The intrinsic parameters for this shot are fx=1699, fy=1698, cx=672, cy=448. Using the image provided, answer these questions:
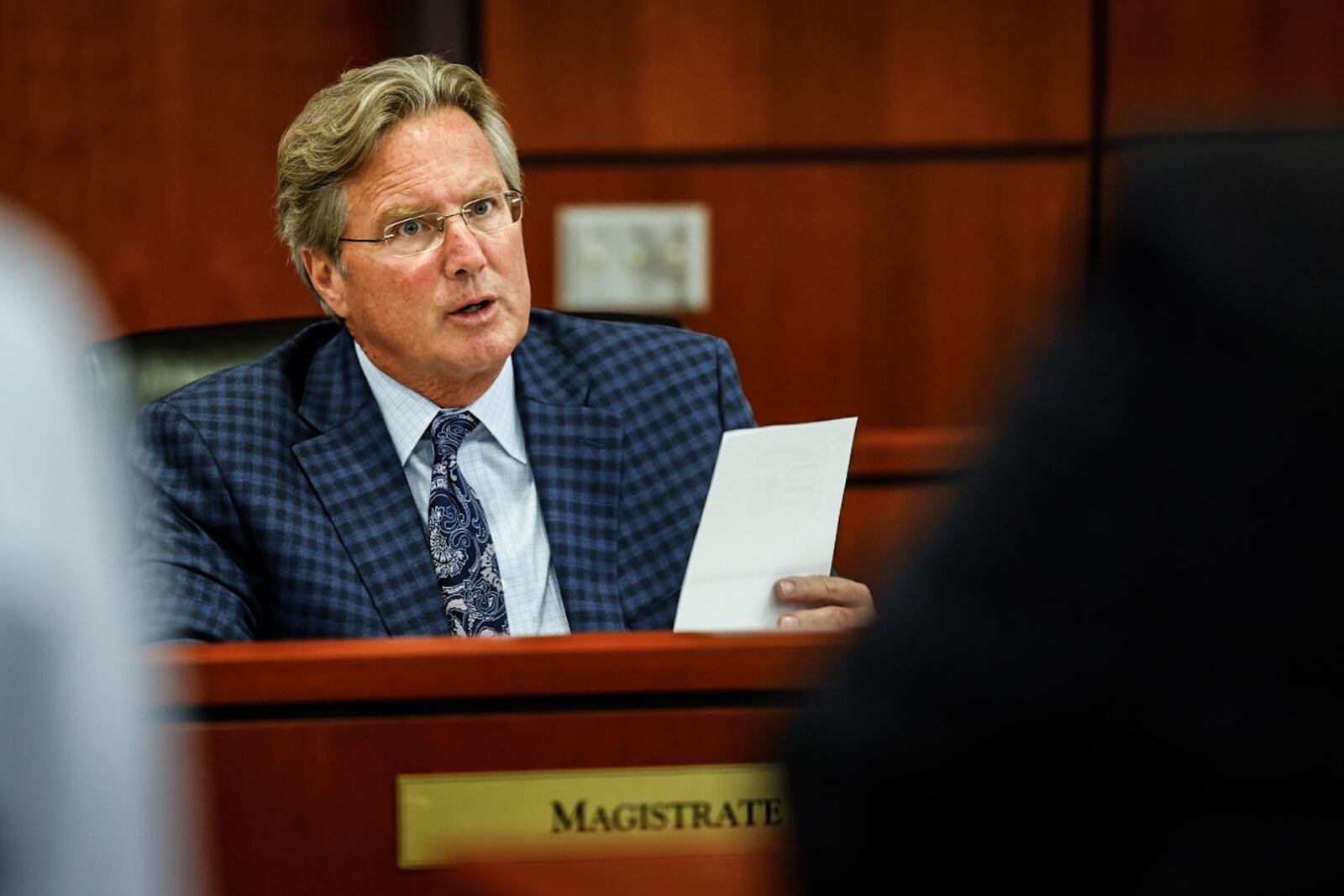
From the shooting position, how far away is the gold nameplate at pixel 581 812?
1.26 meters

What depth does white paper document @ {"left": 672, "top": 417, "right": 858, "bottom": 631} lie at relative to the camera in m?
1.69

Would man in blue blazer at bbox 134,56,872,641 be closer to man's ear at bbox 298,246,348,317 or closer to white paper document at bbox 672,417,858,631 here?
man's ear at bbox 298,246,348,317

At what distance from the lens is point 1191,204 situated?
1.74 ft

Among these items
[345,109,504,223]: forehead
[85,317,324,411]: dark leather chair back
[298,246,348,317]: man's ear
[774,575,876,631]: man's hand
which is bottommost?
[774,575,876,631]: man's hand

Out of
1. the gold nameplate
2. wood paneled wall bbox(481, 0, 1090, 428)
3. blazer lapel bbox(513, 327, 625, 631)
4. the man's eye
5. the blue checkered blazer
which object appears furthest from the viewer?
wood paneled wall bbox(481, 0, 1090, 428)

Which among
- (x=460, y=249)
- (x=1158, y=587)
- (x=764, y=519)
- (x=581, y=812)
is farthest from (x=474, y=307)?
(x=1158, y=587)

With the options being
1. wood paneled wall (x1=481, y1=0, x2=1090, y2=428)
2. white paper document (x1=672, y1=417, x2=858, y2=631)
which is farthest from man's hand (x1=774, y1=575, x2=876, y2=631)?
wood paneled wall (x1=481, y1=0, x2=1090, y2=428)

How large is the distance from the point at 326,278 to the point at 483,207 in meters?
0.24

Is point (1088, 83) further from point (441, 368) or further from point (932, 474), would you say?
point (441, 368)

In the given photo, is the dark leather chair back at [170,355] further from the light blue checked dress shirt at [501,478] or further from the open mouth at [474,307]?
the open mouth at [474,307]

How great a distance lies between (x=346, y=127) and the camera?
217cm

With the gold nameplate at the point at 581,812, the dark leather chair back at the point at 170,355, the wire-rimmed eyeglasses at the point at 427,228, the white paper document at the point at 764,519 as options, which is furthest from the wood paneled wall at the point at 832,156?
the gold nameplate at the point at 581,812

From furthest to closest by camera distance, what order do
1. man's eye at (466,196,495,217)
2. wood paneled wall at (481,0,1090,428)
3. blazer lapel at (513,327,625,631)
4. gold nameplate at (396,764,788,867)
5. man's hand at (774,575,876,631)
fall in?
wood paneled wall at (481,0,1090,428) → man's eye at (466,196,495,217) → blazer lapel at (513,327,625,631) → man's hand at (774,575,876,631) → gold nameplate at (396,764,788,867)

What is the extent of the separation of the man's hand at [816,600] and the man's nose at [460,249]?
70 centimetres
